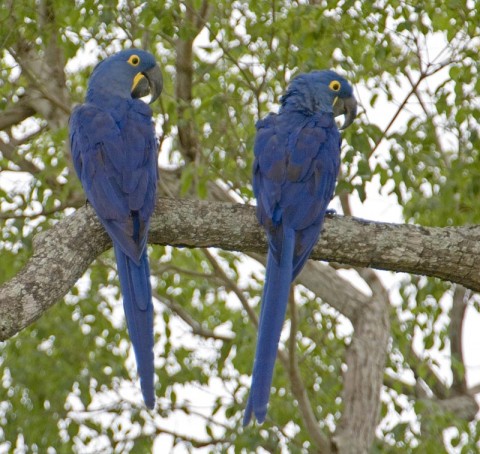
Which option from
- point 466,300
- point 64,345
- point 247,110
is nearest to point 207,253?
point 247,110

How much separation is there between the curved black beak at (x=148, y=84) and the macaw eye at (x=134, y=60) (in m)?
0.06

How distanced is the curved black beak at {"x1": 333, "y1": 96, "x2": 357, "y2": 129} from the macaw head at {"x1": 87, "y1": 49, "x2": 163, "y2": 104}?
2.88 ft

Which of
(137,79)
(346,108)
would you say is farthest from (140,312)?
(346,108)

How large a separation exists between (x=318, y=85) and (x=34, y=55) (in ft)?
8.03

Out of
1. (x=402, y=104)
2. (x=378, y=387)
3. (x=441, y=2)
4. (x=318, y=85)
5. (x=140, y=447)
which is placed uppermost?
(x=441, y=2)

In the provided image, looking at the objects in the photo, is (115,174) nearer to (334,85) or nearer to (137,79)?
(137,79)

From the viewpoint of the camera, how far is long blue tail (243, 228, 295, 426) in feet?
11.9

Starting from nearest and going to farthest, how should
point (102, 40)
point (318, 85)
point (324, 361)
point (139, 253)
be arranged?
point (139, 253), point (318, 85), point (102, 40), point (324, 361)

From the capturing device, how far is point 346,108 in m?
4.95

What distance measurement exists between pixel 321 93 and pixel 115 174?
1.13 m

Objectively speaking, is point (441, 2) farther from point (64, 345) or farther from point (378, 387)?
point (64, 345)

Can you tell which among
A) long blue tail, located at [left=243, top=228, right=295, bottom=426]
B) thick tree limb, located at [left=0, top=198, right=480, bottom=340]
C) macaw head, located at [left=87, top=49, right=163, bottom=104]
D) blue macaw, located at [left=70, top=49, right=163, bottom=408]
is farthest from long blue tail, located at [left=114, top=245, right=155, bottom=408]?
macaw head, located at [left=87, top=49, right=163, bottom=104]

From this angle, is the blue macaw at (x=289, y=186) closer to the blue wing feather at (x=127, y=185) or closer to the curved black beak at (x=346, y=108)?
the curved black beak at (x=346, y=108)

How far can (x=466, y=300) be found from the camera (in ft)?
22.9
